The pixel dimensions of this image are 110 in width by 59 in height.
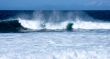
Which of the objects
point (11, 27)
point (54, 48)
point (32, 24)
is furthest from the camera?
point (32, 24)

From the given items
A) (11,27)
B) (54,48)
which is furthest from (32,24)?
(54,48)

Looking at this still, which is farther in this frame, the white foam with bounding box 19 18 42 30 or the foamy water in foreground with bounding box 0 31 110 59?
the white foam with bounding box 19 18 42 30

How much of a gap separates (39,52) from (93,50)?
4.92 feet

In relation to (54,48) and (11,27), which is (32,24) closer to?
(11,27)

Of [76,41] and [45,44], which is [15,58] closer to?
[45,44]

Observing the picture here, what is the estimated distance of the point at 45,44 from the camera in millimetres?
9352

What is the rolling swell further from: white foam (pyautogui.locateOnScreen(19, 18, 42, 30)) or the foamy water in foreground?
the foamy water in foreground

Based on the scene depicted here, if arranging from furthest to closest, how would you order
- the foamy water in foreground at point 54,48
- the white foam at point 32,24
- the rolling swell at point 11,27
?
the white foam at point 32,24 → the rolling swell at point 11,27 → the foamy water in foreground at point 54,48

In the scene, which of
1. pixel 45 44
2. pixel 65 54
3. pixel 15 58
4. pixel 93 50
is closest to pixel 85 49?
pixel 93 50

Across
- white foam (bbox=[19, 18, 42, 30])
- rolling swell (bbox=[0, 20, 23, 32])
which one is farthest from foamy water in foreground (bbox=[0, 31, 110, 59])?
white foam (bbox=[19, 18, 42, 30])

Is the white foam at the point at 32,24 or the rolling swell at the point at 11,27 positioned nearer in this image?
the rolling swell at the point at 11,27

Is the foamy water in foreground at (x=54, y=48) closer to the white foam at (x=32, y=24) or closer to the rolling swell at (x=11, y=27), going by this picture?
the rolling swell at (x=11, y=27)

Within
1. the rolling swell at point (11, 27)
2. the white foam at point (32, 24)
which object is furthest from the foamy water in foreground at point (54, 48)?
the white foam at point (32, 24)

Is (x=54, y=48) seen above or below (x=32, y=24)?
above
